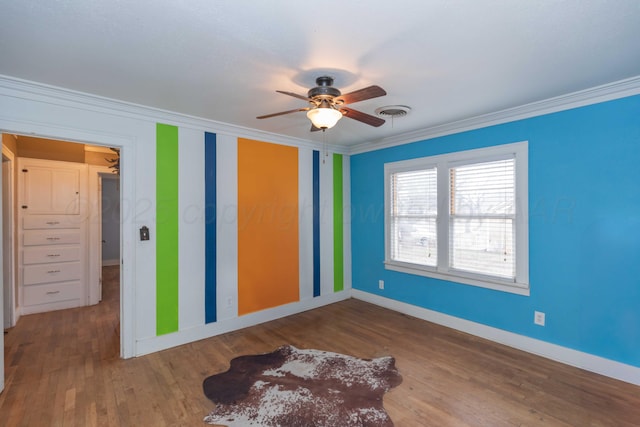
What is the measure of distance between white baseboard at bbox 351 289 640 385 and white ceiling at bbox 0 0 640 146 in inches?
95.5

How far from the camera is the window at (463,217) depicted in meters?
3.21

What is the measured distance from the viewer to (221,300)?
3.67 m

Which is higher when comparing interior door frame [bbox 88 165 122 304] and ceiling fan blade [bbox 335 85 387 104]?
ceiling fan blade [bbox 335 85 387 104]

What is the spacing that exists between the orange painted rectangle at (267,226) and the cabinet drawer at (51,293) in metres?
2.81

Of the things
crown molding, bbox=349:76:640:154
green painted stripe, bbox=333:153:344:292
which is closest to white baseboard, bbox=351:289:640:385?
green painted stripe, bbox=333:153:344:292

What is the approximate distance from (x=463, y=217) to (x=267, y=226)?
8.22ft

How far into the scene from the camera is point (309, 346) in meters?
3.27

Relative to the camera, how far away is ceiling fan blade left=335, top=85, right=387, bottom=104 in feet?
6.48

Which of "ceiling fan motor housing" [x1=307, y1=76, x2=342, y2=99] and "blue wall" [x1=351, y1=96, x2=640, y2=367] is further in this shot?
"blue wall" [x1=351, y1=96, x2=640, y2=367]

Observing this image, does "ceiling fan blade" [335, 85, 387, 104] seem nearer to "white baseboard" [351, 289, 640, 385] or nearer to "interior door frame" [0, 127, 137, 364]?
"interior door frame" [0, 127, 137, 364]

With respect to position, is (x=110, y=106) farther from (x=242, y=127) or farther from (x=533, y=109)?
(x=533, y=109)

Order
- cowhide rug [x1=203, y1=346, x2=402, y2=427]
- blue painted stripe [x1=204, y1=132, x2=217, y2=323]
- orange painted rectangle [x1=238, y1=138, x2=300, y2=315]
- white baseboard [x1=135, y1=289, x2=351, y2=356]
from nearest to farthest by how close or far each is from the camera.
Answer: cowhide rug [x1=203, y1=346, x2=402, y2=427], white baseboard [x1=135, y1=289, x2=351, y2=356], blue painted stripe [x1=204, y1=132, x2=217, y2=323], orange painted rectangle [x1=238, y1=138, x2=300, y2=315]

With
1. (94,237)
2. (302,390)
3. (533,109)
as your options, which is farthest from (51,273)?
(533,109)

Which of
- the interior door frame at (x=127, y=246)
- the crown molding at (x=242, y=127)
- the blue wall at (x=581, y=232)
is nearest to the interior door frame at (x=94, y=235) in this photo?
the interior door frame at (x=127, y=246)
